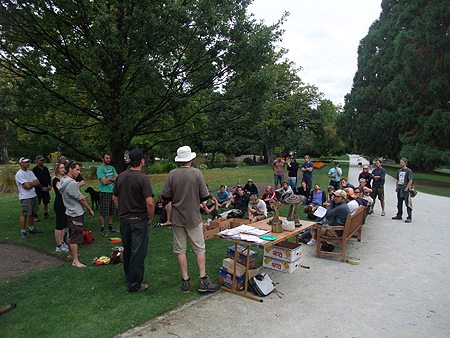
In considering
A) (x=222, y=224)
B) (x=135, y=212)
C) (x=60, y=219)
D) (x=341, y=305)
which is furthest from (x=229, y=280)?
(x=60, y=219)

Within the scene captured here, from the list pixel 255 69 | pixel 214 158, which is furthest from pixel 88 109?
pixel 214 158

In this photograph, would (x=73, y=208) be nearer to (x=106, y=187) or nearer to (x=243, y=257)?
(x=106, y=187)

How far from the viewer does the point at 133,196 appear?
432 cm

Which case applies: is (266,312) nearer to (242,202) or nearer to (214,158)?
(242,202)

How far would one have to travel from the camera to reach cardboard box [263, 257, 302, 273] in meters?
4.98

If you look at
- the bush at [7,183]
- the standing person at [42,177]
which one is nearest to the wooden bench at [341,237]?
the standing person at [42,177]

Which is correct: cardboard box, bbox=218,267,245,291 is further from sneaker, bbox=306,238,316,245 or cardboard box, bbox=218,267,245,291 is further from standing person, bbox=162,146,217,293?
sneaker, bbox=306,238,316,245

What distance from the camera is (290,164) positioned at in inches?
498

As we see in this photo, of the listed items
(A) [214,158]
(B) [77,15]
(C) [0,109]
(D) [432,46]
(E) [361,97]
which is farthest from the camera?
(A) [214,158]

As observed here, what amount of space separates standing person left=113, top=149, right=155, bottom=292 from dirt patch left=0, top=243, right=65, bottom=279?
2.24m

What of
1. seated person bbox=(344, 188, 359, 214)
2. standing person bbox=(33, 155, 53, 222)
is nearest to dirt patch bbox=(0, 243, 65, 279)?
standing person bbox=(33, 155, 53, 222)

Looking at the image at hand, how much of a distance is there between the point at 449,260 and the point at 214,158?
3937 cm

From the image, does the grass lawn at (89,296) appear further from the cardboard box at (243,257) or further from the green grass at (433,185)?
the green grass at (433,185)

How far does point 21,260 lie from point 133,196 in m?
3.31
